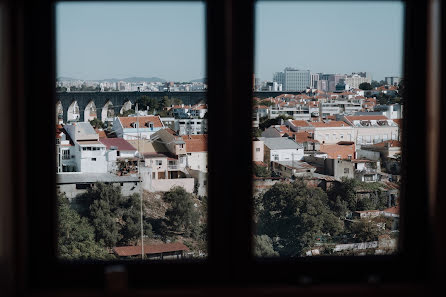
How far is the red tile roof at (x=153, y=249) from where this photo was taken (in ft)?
6.62

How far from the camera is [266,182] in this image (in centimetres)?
209

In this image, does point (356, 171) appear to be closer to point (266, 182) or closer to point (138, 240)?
point (266, 182)

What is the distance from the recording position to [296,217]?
2.77 metres

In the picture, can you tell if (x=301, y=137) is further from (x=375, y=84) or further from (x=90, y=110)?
(x=90, y=110)

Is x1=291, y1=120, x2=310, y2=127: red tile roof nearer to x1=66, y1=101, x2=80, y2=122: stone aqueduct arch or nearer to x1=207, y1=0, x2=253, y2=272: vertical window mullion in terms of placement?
x1=66, y1=101, x2=80, y2=122: stone aqueduct arch

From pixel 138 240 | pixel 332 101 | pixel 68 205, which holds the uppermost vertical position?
pixel 332 101

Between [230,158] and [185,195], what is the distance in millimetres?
1208

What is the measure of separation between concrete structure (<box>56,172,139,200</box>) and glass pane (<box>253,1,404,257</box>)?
723 mm

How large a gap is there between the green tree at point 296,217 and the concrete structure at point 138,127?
591 mm

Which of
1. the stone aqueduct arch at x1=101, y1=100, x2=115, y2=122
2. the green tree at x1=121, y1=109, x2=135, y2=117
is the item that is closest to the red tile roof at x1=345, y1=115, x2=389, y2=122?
the green tree at x1=121, y1=109, x2=135, y2=117

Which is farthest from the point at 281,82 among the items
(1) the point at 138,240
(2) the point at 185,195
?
(1) the point at 138,240

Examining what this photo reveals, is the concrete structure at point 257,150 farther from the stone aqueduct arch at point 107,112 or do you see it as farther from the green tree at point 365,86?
the stone aqueduct arch at point 107,112

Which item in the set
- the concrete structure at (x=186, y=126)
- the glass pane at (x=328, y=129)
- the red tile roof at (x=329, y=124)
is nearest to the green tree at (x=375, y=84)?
the glass pane at (x=328, y=129)

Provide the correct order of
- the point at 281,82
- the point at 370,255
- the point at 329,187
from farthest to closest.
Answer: the point at 329,187, the point at 281,82, the point at 370,255
